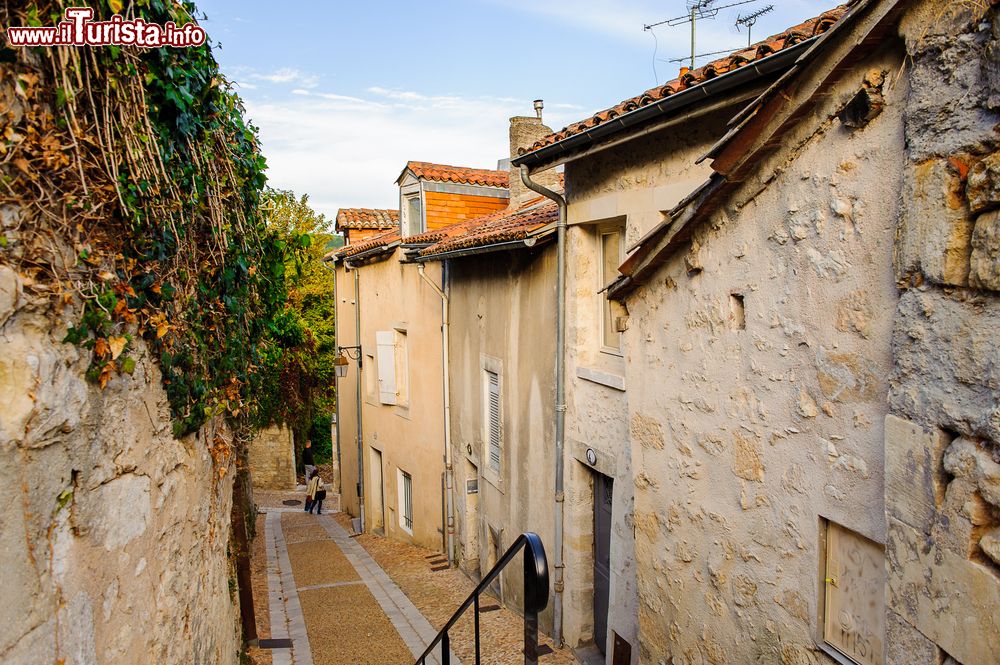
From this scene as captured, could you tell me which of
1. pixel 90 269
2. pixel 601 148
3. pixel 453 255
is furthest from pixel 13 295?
pixel 453 255

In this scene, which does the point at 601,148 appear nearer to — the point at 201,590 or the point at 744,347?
the point at 744,347

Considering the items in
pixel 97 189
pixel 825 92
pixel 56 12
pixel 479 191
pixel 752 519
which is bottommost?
pixel 752 519

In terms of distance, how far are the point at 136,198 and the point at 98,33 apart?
699 millimetres

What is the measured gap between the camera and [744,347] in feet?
12.3

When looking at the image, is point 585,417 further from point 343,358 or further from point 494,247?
point 343,358

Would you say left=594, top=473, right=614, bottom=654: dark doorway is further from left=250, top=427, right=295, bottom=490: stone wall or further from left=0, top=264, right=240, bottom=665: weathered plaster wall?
left=250, top=427, right=295, bottom=490: stone wall

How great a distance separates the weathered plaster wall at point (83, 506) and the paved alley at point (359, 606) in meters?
4.46

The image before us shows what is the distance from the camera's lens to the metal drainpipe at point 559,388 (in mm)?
7648

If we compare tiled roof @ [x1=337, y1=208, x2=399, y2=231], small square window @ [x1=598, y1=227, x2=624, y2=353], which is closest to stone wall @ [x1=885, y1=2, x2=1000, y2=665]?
small square window @ [x1=598, y1=227, x2=624, y2=353]

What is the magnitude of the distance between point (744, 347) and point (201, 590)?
144 inches

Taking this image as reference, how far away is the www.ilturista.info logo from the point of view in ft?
8.59

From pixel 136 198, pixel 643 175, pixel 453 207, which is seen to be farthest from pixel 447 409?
pixel 136 198

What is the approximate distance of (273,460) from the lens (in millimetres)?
25250

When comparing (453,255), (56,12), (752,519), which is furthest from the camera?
(453,255)
